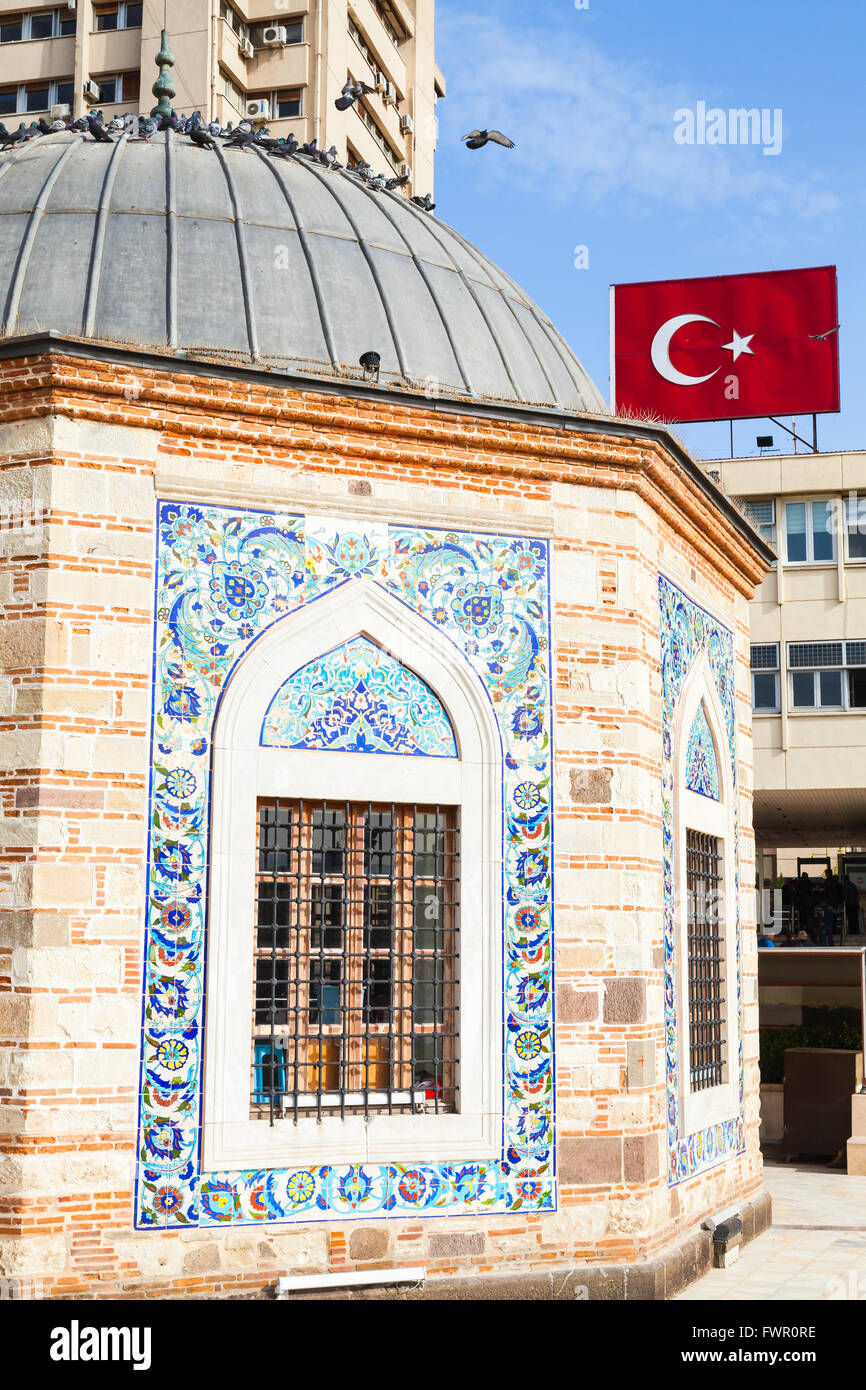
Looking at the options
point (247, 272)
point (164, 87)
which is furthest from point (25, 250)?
point (164, 87)

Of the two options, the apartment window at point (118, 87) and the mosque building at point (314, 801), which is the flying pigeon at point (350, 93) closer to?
the mosque building at point (314, 801)

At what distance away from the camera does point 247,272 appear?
948cm

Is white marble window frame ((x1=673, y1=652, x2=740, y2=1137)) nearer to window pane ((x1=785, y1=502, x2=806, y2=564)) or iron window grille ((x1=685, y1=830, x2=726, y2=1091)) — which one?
iron window grille ((x1=685, y1=830, x2=726, y2=1091))

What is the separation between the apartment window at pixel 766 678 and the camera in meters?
24.1

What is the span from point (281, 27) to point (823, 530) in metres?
18.6

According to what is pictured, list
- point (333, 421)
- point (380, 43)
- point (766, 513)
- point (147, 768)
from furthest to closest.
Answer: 1. point (380, 43)
2. point (766, 513)
3. point (333, 421)
4. point (147, 768)

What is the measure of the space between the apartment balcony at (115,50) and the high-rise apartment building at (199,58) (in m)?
0.02

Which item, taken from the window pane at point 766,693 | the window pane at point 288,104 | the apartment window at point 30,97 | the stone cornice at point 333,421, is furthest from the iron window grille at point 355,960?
the apartment window at point 30,97

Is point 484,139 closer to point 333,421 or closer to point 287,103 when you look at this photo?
point 333,421

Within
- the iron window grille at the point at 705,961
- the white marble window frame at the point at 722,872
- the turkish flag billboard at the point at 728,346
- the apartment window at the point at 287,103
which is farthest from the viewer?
the apartment window at the point at 287,103

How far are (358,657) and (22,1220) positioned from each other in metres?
3.43

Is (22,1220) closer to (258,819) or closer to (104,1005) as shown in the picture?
(104,1005)

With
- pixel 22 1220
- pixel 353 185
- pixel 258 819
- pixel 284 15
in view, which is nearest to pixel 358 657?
pixel 258 819

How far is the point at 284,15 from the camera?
111 ft
